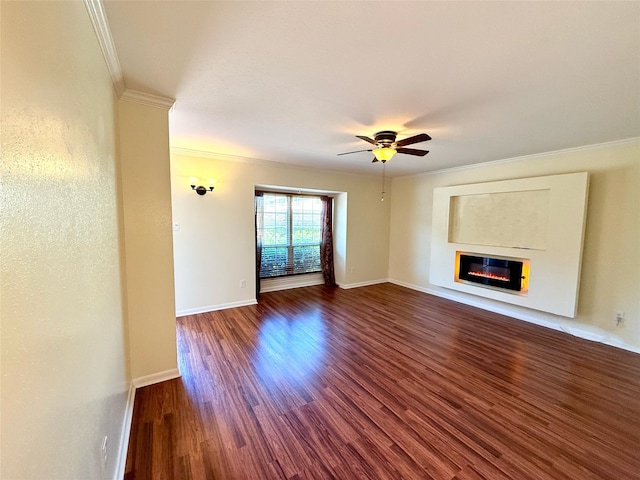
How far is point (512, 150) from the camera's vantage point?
139 inches

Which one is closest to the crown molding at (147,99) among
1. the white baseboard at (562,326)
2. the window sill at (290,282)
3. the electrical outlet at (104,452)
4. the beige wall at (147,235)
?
the beige wall at (147,235)

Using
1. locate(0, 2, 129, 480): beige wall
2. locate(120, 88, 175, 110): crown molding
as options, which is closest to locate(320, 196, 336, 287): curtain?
locate(120, 88, 175, 110): crown molding

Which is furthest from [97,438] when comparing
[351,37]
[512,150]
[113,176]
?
[512,150]

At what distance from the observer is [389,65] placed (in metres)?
1.65

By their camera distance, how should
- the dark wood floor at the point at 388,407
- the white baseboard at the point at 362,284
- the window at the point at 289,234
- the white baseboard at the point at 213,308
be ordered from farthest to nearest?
the white baseboard at the point at 362,284, the window at the point at 289,234, the white baseboard at the point at 213,308, the dark wood floor at the point at 388,407

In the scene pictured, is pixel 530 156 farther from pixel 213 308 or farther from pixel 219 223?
pixel 213 308

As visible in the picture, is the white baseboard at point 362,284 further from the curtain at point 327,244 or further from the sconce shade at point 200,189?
the sconce shade at point 200,189

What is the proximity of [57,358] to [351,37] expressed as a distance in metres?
1.86

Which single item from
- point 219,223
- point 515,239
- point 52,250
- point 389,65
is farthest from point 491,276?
point 52,250

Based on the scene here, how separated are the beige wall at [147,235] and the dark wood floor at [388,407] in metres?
0.38

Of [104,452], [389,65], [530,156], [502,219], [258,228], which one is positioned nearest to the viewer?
[104,452]

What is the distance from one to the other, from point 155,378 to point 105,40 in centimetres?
256

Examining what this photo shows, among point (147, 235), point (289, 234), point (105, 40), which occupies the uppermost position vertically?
point (105, 40)

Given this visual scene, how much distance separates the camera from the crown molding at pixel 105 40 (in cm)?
120
